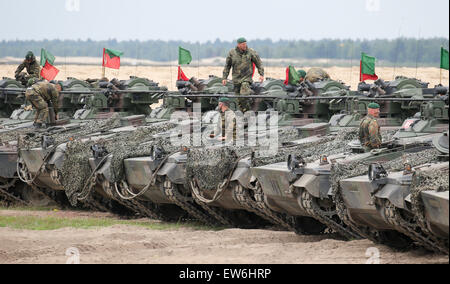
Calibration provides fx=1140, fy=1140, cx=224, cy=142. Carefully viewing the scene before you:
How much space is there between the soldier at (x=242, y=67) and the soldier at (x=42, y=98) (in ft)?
15.0

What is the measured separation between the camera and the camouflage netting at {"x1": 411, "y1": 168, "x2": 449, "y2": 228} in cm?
1347

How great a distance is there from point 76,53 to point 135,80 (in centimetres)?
5873

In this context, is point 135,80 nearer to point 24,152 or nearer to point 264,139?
point 24,152

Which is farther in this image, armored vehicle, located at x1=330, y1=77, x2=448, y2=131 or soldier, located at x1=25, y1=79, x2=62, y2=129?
soldier, located at x1=25, y1=79, x2=62, y2=129

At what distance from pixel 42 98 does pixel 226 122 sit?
669 centimetres

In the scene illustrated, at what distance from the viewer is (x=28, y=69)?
2981 centimetres

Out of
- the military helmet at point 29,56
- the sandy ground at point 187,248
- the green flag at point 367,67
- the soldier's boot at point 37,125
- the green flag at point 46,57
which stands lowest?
the sandy ground at point 187,248

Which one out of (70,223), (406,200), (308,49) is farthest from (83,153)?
(308,49)

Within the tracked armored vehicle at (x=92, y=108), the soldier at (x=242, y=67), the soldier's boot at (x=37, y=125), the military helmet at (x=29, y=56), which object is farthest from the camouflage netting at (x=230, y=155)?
the military helmet at (x=29, y=56)

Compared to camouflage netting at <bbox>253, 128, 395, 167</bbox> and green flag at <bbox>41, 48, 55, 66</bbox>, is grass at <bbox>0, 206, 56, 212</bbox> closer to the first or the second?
green flag at <bbox>41, 48, 55, 66</bbox>

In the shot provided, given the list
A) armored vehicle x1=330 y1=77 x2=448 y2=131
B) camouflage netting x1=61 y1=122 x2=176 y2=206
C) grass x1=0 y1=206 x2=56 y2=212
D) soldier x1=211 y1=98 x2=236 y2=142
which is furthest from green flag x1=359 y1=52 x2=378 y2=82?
grass x1=0 y1=206 x2=56 y2=212

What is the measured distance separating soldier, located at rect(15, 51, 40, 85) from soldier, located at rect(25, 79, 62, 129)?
452cm

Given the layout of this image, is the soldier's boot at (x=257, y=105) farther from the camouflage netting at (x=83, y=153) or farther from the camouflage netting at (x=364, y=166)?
the camouflage netting at (x=364, y=166)

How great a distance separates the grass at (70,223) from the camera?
19750 millimetres
